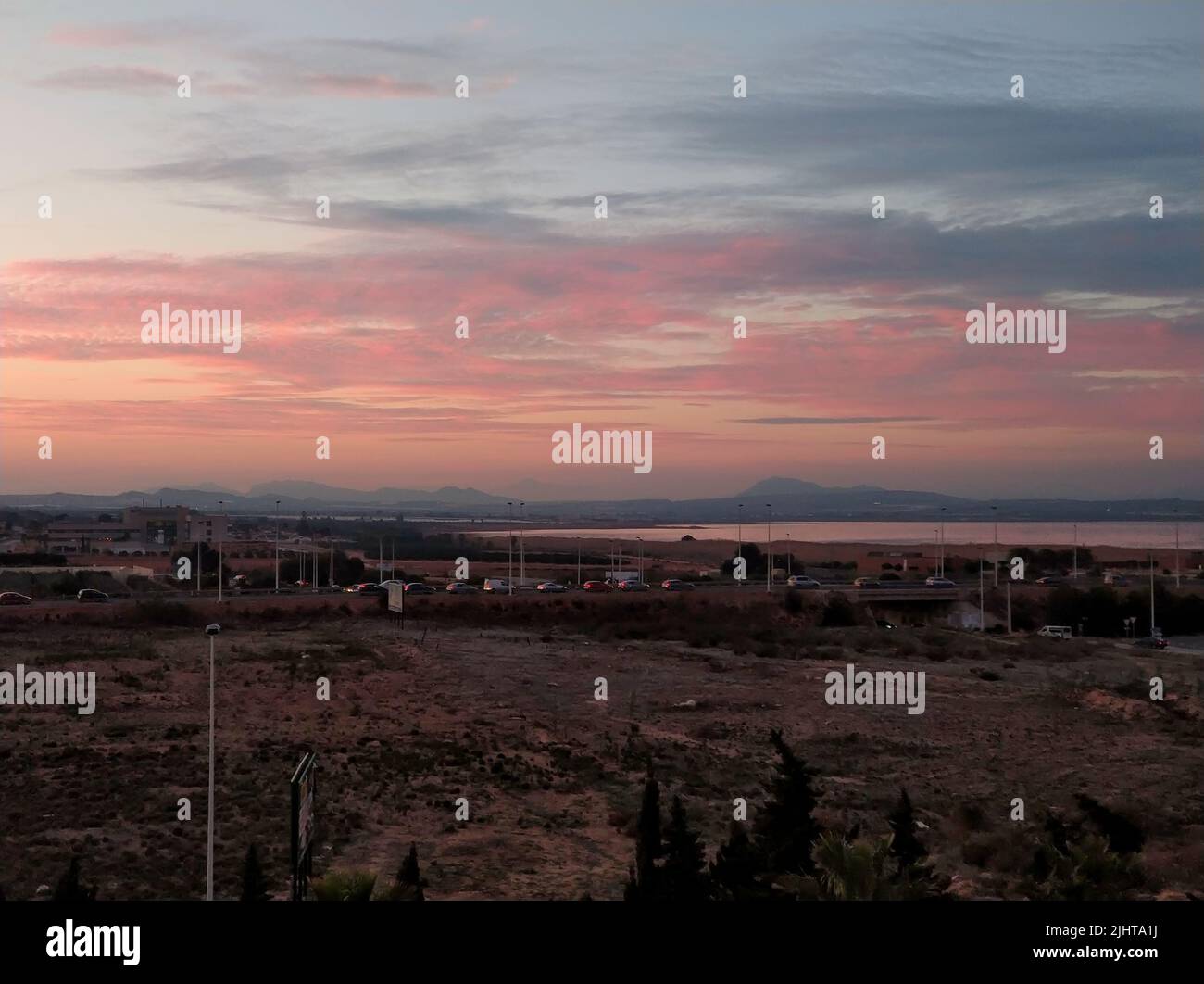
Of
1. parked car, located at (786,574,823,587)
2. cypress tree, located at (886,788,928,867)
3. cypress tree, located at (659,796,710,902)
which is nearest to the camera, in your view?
cypress tree, located at (659,796,710,902)

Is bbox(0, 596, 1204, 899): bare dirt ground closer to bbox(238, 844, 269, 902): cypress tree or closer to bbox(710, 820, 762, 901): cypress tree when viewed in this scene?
bbox(238, 844, 269, 902): cypress tree

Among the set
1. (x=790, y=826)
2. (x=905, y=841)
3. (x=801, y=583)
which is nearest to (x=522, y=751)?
(x=790, y=826)

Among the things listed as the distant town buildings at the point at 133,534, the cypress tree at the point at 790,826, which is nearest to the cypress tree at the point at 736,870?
the cypress tree at the point at 790,826

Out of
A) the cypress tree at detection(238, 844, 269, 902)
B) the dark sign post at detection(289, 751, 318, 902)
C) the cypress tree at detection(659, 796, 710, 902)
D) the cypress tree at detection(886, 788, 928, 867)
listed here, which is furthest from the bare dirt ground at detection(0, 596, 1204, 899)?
the dark sign post at detection(289, 751, 318, 902)

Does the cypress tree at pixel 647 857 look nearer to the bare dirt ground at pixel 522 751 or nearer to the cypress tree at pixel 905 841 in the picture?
the cypress tree at pixel 905 841

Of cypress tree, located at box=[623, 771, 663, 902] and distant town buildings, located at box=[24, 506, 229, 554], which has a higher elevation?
distant town buildings, located at box=[24, 506, 229, 554]
